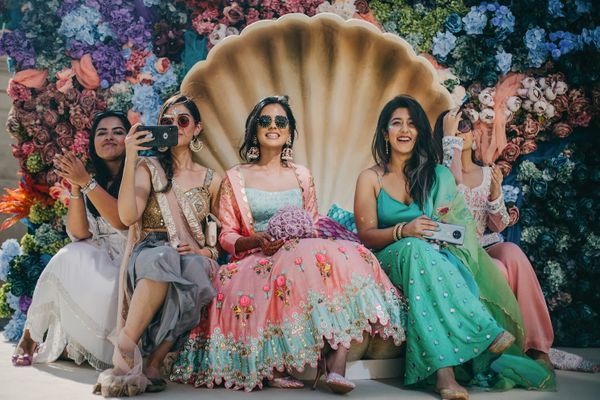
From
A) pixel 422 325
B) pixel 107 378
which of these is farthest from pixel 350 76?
pixel 107 378

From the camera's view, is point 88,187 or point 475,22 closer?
point 88,187

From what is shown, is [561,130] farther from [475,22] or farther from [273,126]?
[273,126]

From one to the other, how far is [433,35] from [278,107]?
1331 millimetres

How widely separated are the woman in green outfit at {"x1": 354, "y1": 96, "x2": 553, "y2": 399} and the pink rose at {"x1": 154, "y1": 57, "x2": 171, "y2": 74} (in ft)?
4.91

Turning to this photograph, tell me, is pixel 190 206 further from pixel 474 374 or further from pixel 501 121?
pixel 501 121

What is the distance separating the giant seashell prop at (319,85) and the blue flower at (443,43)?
0.58ft

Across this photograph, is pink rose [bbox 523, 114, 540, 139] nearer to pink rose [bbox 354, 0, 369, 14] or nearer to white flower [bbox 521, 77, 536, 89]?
white flower [bbox 521, 77, 536, 89]

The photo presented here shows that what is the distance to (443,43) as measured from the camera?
17.7 feet

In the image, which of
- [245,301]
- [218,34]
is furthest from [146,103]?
[245,301]

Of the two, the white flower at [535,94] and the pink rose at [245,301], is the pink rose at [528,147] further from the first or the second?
the pink rose at [245,301]

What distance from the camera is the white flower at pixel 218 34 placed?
5.39 m

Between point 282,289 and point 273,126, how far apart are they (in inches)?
40.8

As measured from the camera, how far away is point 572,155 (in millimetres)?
5422

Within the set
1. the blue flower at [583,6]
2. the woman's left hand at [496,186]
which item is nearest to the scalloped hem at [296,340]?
the woman's left hand at [496,186]
